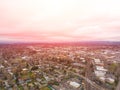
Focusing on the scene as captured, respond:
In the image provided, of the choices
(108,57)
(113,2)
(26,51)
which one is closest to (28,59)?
(26,51)

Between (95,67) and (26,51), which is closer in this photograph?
(95,67)

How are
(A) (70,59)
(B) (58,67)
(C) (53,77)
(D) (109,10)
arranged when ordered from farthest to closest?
1. (A) (70,59)
2. (B) (58,67)
3. (D) (109,10)
4. (C) (53,77)

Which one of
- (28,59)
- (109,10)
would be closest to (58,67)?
(28,59)

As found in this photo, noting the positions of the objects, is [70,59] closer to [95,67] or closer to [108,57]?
[95,67]

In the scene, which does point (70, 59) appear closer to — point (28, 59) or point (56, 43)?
point (56, 43)

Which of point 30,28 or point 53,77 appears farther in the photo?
point 30,28

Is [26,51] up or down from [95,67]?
up

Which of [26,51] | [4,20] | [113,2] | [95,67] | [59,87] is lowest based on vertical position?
[59,87]

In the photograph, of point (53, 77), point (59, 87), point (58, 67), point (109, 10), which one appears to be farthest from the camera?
point (58, 67)

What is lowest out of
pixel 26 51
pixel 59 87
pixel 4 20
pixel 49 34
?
pixel 59 87
